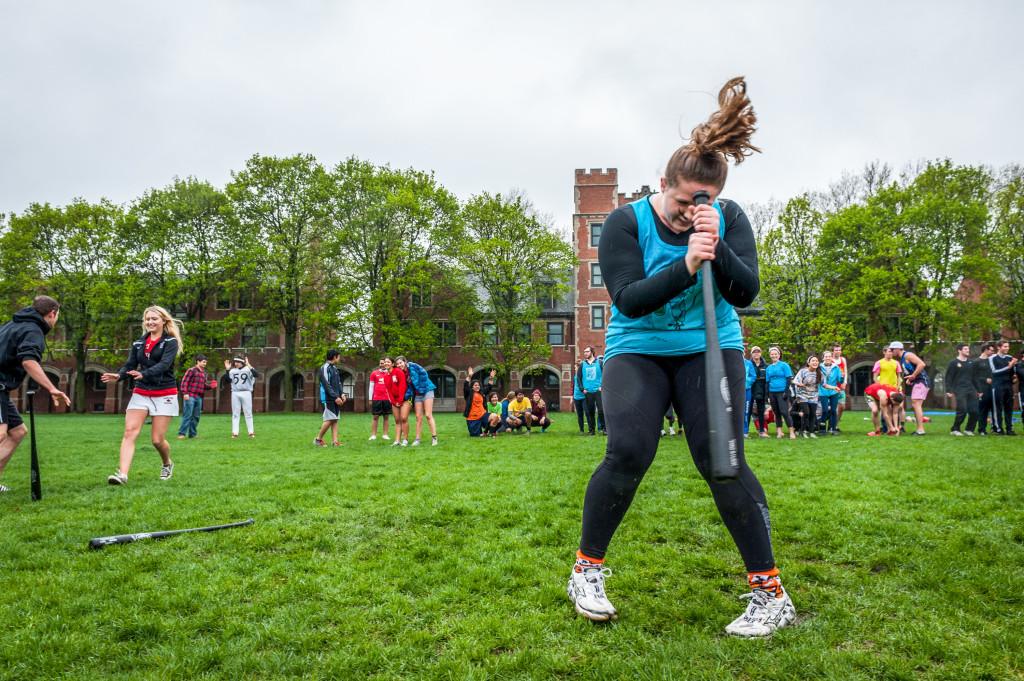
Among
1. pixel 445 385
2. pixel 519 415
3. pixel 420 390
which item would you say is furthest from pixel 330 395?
pixel 445 385

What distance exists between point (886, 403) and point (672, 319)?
13599mm

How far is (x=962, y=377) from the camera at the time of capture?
47.3 ft

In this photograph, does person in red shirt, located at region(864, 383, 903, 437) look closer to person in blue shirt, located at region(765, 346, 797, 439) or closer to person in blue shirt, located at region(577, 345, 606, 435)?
person in blue shirt, located at region(765, 346, 797, 439)

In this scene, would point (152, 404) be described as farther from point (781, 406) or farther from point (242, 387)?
point (781, 406)

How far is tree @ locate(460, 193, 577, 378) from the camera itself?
41594 millimetres

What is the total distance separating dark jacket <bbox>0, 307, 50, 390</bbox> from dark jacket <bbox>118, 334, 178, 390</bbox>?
92 cm

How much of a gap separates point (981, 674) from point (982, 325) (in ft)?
139

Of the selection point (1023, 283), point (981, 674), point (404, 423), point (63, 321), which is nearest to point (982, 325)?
point (1023, 283)

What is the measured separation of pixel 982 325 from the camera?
120 feet

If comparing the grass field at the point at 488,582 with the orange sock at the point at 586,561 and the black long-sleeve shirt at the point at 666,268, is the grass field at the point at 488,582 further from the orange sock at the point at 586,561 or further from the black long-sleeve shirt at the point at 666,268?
the black long-sleeve shirt at the point at 666,268

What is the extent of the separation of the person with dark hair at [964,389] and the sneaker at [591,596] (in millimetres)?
14357

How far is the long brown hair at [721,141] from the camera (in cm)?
287

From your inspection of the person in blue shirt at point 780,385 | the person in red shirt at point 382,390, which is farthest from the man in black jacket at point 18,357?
the person in blue shirt at point 780,385

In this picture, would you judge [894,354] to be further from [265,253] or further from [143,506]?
[265,253]
